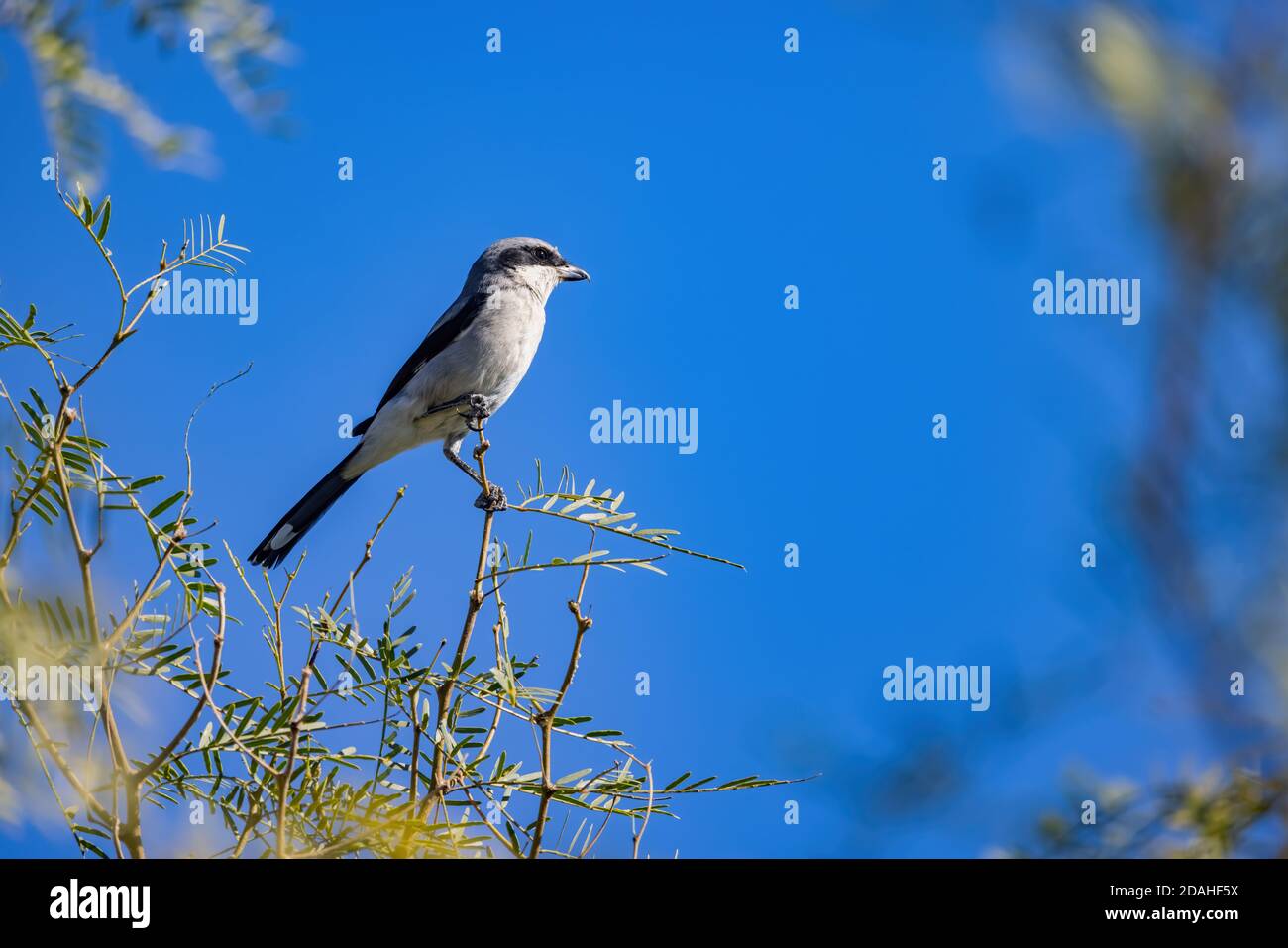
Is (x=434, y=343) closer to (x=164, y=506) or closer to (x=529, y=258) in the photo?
(x=529, y=258)

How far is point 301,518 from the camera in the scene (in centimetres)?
526

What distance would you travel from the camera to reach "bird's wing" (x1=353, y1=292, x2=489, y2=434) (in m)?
5.50

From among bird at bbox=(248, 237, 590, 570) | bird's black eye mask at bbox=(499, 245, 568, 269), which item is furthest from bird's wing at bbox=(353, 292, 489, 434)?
bird's black eye mask at bbox=(499, 245, 568, 269)

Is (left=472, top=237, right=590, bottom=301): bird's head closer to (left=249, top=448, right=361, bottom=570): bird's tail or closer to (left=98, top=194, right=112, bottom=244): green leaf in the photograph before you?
(left=249, top=448, right=361, bottom=570): bird's tail

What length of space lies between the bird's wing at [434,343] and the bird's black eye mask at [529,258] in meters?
0.31

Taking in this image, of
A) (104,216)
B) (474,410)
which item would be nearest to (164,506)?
(104,216)

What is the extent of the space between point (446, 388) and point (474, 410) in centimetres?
30

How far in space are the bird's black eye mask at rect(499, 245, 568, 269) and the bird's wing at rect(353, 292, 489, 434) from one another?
12.4 inches

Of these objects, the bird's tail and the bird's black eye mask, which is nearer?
the bird's tail

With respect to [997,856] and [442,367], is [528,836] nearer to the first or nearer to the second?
[997,856]

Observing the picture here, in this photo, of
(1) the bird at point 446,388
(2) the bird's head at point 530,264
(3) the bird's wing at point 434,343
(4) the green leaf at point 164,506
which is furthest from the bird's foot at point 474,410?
(4) the green leaf at point 164,506
